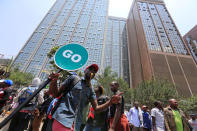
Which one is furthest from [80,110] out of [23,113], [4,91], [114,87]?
[4,91]

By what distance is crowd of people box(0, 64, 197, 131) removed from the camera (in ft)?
4.05

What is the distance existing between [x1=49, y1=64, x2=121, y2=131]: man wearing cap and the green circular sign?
16 centimetres

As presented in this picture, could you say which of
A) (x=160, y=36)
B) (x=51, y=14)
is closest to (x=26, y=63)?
(x=51, y=14)

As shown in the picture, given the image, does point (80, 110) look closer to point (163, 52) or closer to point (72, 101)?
point (72, 101)

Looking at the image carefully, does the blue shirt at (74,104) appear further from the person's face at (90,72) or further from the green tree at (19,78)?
the green tree at (19,78)

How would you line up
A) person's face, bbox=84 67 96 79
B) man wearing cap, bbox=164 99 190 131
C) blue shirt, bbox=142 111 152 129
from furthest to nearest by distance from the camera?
blue shirt, bbox=142 111 152 129 < man wearing cap, bbox=164 99 190 131 < person's face, bbox=84 67 96 79

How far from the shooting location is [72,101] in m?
1.29

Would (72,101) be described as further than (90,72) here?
No

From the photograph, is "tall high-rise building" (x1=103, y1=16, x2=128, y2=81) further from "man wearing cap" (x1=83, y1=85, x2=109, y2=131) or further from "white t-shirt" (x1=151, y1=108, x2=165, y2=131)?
"man wearing cap" (x1=83, y1=85, x2=109, y2=131)

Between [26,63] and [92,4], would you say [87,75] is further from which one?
[92,4]

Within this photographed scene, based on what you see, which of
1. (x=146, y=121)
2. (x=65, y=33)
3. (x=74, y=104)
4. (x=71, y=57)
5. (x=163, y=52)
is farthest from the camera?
(x=65, y=33)

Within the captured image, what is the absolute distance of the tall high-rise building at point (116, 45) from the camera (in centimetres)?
4405

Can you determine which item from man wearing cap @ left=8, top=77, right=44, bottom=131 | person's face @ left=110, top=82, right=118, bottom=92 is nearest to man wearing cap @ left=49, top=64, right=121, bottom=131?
person's face @ left=110, top=82, right=118, bottom=92

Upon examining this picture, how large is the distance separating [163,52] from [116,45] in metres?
22.5
